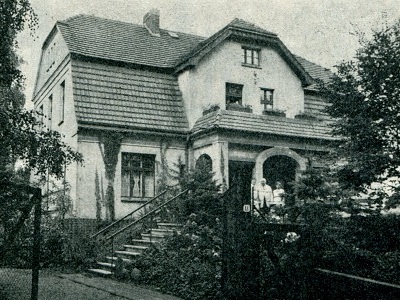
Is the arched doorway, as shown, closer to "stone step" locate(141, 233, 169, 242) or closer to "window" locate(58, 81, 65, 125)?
"stone step" locate(141, 233, 169, 242)

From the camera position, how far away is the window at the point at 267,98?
23.8 metres

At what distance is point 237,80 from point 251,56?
4.84 feet

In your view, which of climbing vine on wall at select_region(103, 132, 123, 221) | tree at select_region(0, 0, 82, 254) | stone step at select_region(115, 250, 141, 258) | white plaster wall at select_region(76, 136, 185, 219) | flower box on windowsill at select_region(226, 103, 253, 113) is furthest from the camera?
flower box on windowsill at select_region(226, 103, 253, 113)

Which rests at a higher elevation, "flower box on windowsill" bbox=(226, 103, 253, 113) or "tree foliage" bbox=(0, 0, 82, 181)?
"flower box on windowsill" bbox=(226, 103, 253, 113)

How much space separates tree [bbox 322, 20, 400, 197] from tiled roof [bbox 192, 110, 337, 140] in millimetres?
5810

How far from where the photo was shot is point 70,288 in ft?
39.3

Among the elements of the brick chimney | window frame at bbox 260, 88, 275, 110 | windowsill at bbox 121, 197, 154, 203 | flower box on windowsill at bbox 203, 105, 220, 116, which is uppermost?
the brick chimney

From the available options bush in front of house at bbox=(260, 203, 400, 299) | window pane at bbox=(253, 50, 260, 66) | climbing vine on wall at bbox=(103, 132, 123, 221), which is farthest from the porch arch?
bush in front of house at bbox=(260, 203, 400, 299)

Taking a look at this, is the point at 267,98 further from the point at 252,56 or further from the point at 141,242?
the point at 141,242

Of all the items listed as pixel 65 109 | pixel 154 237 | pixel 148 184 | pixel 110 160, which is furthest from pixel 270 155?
pixel 65 109

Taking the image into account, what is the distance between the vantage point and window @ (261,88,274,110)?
2382cm

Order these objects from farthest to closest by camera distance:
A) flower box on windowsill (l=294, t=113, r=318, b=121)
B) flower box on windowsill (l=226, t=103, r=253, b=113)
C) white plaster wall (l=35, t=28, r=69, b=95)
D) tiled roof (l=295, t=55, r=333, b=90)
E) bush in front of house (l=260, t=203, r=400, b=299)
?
tiled roof (l=295, t=55, r=333, b=90), white plaster wall (l=35, t=28, r=69, b=95), flower box on windowsill (l=294, t=113, r=318, b=121), flower box on windowsill (l=226, t=103, r=253, b=113), bush in front of house (l=260, t=203, r=400, b=299)

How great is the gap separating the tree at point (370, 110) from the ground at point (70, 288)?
18.2ft

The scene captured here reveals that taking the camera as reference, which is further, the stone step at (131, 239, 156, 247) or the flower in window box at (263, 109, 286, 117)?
the flower in window box at (263, 109, 286, 117)
